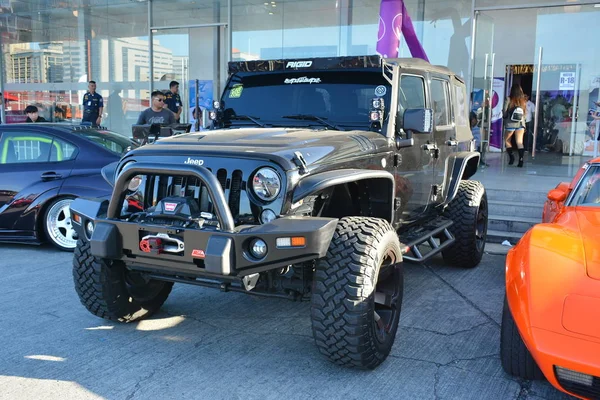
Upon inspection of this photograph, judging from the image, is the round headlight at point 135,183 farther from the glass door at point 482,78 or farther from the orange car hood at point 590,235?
the glass door at point 482,78

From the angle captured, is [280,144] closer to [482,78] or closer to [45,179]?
[45,179]

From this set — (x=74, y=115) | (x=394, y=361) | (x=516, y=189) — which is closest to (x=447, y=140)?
(x=394, y=361)

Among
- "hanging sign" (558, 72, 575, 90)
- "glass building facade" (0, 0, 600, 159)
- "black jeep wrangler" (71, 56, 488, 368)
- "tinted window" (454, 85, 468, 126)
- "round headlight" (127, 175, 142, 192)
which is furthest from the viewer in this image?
"hanging sign" (558, 72, 575, 90)

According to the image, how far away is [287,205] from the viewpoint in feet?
11.0

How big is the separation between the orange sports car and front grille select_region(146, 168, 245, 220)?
1705 mm

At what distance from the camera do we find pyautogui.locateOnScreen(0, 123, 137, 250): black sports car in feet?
21.5

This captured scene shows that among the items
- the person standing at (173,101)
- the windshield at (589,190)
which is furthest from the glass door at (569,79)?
the windshield at (589,190)

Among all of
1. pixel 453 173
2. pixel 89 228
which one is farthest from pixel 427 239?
pixel 89 228

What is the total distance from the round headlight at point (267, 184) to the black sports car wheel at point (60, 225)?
399 centimetres

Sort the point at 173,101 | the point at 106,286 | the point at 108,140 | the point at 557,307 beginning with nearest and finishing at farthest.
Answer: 1. the point at 557,307
2. the point at 106,286
3. the point at 108,140
4. the point at 173,101

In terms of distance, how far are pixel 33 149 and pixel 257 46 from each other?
818 centimetres

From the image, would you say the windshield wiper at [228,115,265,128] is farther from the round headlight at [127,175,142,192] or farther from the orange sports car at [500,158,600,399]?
the orange sports car at [500,158,600,399]

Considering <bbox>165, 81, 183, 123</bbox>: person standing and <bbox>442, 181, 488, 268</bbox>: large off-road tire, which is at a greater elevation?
<bbox>165, 81, 183, 123</bbox>: person standing

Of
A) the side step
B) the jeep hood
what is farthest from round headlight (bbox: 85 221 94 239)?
the side step
